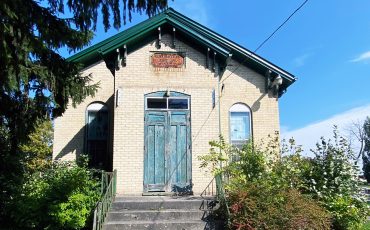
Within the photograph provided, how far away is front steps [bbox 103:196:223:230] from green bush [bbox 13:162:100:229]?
26.3 inches

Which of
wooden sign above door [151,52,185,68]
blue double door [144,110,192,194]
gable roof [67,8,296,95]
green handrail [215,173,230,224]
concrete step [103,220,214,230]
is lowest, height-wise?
concrete step [103,220,214,230]

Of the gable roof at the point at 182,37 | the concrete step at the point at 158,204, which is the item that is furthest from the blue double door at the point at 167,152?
the gable roof at the point at 182,37

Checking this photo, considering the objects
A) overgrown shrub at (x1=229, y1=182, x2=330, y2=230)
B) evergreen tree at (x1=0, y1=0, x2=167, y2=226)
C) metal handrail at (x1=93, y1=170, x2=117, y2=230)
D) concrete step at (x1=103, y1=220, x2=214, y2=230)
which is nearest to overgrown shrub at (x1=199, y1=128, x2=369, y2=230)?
overgrown shrub at (x1=229, y1=182, x2=330, y2=230)

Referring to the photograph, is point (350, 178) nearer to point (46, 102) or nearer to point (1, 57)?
point (46, 102)

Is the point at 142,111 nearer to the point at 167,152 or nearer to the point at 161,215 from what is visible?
the point at 167,152

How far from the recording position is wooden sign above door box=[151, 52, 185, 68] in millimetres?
13711

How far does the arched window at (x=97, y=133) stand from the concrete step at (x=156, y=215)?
5679 mm

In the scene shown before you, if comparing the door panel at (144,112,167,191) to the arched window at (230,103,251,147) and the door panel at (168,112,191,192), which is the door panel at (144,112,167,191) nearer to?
the door panel at (168,112,191,192)

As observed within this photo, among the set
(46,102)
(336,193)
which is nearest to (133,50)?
(46,102)


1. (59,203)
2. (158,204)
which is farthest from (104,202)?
(158,204)

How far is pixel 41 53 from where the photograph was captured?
8383 millimetres

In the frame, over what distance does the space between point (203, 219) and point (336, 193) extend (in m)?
3.66

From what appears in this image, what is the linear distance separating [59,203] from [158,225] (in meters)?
2.38

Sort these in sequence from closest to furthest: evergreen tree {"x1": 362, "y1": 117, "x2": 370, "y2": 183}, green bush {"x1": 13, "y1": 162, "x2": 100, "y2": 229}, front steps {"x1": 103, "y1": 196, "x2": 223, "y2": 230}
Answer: front steps {"x1": 103, "y1": 196, "x2": 223, "y2": 230}, green bush {"x1": 13, "y1": 162, "x2": 100, "y2": 229}, evergreen tree {"x1": 362, "y1": 117, "x2": 370, "y2": 183}
